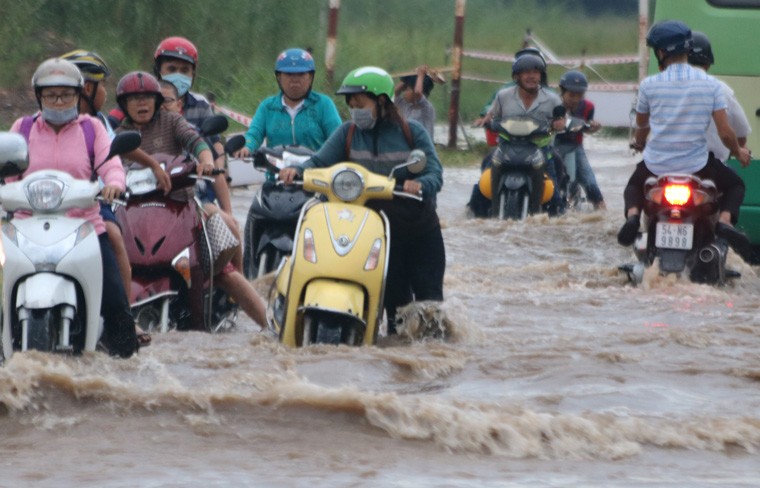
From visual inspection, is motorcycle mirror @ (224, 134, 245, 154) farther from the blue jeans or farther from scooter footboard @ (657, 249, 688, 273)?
the blue jeans

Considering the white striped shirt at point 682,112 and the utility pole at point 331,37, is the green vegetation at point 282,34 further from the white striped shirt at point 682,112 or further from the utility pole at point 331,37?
the white striped shirt at point 682,112

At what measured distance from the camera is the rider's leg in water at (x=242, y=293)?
9453mm

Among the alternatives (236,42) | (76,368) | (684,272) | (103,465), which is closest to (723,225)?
(684,272)

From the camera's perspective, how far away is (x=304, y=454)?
6.19 m

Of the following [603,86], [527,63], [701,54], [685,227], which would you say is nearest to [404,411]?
[685,227]

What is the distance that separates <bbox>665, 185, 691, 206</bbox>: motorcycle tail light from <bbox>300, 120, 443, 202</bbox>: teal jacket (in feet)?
7.86

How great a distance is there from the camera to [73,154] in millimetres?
7543

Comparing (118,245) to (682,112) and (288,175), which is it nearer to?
(288,175)

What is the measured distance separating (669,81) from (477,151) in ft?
47.5

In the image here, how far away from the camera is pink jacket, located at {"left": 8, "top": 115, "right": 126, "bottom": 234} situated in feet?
24.6

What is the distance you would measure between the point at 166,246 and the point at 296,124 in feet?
8.53

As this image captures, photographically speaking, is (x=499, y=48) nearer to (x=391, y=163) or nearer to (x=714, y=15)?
(x=714, y=15)

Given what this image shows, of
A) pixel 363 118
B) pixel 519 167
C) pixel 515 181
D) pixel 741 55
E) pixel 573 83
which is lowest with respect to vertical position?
pixel 515 181

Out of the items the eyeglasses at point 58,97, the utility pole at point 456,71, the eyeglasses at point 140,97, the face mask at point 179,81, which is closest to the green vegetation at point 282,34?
the utility pole at point 456,71
